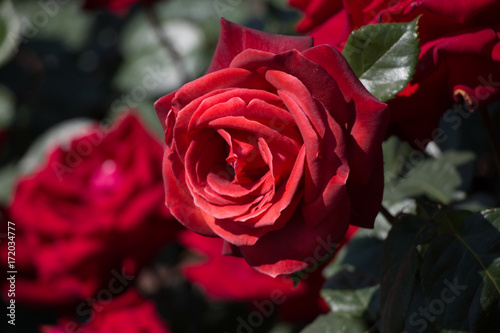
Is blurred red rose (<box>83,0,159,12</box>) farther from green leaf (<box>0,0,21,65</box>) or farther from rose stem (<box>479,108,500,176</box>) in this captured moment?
rose stem (<box>479,108,500,176</box>)

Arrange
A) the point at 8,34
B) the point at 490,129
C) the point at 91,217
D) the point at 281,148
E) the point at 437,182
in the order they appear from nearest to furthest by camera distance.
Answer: the point at 281,148 < the point at 490,129 < the point at 437,182 < the point at 91,217 < the point at 8,34

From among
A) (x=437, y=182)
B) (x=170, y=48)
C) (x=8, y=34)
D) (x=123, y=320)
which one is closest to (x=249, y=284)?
(x=123, y=320)

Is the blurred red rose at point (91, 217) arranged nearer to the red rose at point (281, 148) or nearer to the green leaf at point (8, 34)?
the green leaf at point (8, 34)

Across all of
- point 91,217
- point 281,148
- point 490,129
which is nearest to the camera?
point 281,148

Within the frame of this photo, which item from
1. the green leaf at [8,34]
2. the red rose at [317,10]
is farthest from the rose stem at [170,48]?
the red rose at [317,10]

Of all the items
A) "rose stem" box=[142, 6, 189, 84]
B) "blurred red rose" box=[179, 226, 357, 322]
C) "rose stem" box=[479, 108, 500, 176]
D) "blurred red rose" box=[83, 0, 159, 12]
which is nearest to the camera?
"rose stem" box=[479, 108, 500, 176]

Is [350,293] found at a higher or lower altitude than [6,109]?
higher

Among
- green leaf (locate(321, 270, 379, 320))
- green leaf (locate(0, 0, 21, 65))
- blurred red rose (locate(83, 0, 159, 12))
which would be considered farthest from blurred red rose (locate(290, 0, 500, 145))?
green leaf (locate(0, 0, 21, 65))

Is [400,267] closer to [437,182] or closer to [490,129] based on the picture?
[490,129]
